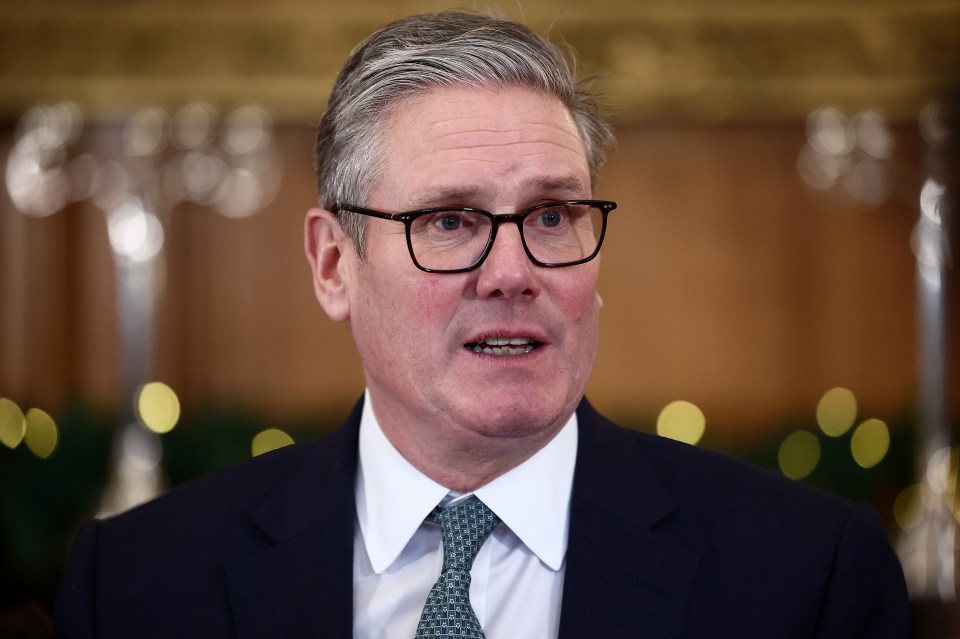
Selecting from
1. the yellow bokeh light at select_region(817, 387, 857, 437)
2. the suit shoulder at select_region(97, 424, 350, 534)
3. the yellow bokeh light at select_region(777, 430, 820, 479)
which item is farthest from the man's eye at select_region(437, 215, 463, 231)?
the yellow bokeh light at select_region(817, 387, 857, 437)

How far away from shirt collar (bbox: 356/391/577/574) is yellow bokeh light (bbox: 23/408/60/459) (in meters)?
3.07

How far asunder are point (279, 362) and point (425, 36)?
5.03 metres

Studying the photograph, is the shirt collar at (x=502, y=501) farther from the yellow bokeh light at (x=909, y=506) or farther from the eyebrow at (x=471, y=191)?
the yellow bokeh light at (x=909, y=506)

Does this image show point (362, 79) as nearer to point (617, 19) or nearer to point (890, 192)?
point (617, 19)

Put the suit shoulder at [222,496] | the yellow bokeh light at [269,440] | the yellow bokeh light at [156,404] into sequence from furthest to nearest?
the yellow bokeh light at [156,404] < the yellow bokeh light at [269,440] < the suit shoulder at [222,496]

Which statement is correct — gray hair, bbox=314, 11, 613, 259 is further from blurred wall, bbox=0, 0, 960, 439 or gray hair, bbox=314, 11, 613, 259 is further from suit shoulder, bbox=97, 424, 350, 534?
blurred wall, bbox=0, 0, 960, 439

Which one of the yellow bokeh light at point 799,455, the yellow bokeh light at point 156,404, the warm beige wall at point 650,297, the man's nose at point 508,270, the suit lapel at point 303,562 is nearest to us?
the man's nose at point 508,270

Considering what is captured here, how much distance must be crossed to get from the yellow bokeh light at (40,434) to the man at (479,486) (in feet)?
9.30

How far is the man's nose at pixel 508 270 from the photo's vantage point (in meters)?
1.74

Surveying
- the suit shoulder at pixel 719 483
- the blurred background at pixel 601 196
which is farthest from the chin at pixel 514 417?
the blurred background at pixel 601 196

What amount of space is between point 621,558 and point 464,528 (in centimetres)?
25

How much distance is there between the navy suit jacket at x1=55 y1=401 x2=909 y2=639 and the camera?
179cm

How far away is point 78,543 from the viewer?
6.59ft

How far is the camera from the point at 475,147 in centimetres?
180
